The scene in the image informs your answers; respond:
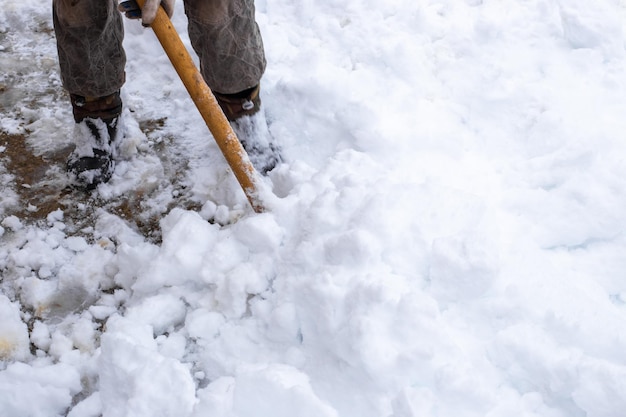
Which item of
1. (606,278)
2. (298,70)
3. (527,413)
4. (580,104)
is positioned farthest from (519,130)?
(527,413)

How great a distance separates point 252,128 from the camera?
204cm

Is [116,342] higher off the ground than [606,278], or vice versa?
[606,278]

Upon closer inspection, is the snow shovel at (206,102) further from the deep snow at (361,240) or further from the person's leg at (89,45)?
the person's leg at (89,45)

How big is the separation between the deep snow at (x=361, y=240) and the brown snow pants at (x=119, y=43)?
27cm

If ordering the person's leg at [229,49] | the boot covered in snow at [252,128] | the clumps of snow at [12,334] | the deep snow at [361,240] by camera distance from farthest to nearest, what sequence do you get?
1. the boot covered in snow at [252,128]
2. the person's leg at [229,49]
3. the clumps of snow at [12,334]
4. the deep snow at [361,240]

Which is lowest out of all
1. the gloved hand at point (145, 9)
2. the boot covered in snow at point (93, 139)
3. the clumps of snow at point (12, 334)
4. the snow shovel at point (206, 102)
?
the clumps of snow at point (12, 334)

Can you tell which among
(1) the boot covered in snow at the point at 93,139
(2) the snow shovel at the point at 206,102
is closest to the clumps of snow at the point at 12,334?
(1) the boot covered in snow at the point at 93,139

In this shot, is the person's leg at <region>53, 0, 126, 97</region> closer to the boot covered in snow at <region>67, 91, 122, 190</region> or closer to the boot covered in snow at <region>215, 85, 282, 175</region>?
the boot covered in snow at <region>67, 91, 122, 190</region>

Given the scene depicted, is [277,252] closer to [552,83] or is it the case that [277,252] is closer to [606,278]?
[606,278]

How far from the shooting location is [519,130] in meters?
2.02

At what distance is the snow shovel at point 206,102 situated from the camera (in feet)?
5.67

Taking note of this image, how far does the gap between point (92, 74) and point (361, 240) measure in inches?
41.4

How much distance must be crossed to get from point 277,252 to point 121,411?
542 mm

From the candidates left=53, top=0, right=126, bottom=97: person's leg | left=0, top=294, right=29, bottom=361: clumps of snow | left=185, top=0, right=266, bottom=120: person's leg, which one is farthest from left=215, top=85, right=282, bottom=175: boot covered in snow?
left=0, top=294, right=29, bottom=361: clumps of snow
